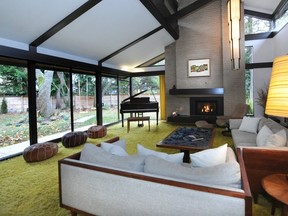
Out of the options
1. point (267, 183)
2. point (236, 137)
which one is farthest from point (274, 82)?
point (236, 137)

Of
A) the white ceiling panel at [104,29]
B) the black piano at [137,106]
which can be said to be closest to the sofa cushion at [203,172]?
the white ceiling panel at [104,29]

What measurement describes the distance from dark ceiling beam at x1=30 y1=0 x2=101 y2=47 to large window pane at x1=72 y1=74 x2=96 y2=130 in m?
1.66

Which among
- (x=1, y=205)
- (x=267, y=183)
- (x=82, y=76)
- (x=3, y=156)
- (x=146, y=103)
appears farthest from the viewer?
(x=146, y=103)

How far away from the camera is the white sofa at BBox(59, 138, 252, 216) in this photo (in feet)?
3.84

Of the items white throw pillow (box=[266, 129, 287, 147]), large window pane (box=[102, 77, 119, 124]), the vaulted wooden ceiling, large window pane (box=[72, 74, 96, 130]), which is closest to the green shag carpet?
white throw pillow (box=[266, 129, 287, 147])

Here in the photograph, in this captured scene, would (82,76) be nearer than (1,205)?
No

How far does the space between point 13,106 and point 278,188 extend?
15.0ft

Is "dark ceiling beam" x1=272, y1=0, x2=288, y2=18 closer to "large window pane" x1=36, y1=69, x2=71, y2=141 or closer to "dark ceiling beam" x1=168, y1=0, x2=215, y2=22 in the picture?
"dark ceiling beam" x1=168, y1=0, x2=215, y2=22

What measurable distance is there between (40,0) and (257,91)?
23.8 ft

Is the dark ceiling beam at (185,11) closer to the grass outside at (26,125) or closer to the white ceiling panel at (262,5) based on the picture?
the white ceiling panel at (262,5)

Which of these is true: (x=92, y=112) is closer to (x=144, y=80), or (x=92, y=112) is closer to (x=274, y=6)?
(x=144, y=80)

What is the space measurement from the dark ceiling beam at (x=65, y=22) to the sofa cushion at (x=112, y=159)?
2.89m

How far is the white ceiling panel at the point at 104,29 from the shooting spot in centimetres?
402

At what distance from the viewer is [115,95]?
789 cm
